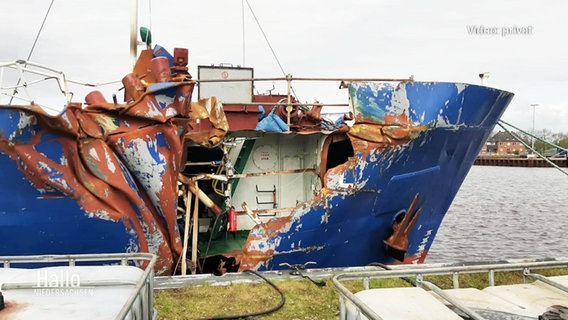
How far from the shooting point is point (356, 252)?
291 inches

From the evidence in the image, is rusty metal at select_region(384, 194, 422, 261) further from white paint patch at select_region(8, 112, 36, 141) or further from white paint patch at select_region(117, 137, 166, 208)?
white paint patch at select_region(8, 112, 36, 141)

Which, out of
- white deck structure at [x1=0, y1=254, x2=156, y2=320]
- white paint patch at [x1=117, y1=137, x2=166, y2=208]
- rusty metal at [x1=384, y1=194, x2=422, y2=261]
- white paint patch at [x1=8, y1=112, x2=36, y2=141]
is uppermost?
white paint patch at [x1=8, y1=112, x2=36, y2=141]

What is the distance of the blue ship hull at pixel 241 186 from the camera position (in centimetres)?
548

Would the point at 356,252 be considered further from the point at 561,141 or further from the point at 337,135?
the point at 561,141

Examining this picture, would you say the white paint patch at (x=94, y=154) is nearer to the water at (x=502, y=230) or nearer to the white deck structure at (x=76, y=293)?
the white deck structure at (x=76, y=293)

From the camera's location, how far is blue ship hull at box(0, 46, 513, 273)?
5.48 meters

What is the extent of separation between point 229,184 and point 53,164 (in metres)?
2.65

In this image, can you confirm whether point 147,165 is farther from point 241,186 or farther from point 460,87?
point 460,87

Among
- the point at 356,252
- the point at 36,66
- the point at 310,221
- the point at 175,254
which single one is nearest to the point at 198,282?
the point at 175,254

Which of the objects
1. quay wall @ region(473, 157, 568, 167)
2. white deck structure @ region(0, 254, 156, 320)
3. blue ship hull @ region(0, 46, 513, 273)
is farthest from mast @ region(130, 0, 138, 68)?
quay wall @ region(473, 157, 568, 167)

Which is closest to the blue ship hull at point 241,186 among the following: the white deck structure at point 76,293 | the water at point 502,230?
the white deck structure at point 76,293

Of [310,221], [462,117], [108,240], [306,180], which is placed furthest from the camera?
[306,180]

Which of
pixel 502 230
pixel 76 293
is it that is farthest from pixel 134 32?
pixel 502 230

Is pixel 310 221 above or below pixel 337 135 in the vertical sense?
below
